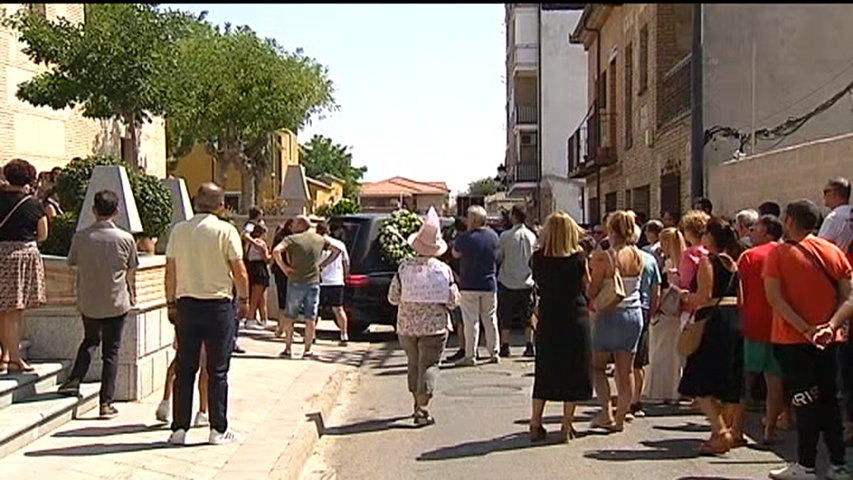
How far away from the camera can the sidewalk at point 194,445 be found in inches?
289

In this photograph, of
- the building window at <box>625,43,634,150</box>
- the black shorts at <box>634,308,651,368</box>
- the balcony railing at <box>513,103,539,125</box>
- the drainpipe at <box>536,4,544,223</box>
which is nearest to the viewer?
the black shorts at <box>634,308,651,368</box>

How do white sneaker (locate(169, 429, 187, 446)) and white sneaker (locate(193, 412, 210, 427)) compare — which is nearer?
white sneaker (locate(169, 429, 187, 446))

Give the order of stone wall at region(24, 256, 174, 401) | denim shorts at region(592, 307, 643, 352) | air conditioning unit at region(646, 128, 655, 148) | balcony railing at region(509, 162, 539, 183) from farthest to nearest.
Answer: balcony railing at region(509, 162, 539, 183), air conditioning unit at region(646, 128, 655, 148), stone wall at region(24, 256, 174, 401), denim shorts at region(592, 307, 643, 352)

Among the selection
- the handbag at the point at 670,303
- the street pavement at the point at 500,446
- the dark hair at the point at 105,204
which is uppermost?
the dark hair at the point at 105,204

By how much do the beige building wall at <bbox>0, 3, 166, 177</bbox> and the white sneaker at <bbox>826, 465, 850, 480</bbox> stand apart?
1398 centimetres

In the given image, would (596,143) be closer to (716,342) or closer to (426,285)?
(426,285)

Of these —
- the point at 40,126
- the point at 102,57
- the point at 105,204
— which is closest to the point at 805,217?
the point at 105,204

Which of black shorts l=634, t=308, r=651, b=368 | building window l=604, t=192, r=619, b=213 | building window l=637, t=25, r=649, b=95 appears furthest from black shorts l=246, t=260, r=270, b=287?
building window l=604, t=192, r=619, b=213

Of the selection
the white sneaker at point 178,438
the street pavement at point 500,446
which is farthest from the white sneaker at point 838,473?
the white sneaker at point 178,438

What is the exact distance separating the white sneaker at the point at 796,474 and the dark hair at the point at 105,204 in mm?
5212

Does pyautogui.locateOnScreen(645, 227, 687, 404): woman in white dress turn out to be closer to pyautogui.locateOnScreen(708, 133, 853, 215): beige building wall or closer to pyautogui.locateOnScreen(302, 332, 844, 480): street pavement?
pyautogui.locateOnScreen(302, 332, 844, 480): street pavement

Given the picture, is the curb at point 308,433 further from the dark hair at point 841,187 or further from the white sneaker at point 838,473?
the dark hair at point 841,187

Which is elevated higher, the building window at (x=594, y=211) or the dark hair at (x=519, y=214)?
the building window at (x=594, y=211)

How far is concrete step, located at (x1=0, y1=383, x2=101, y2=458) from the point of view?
7.71 metres
